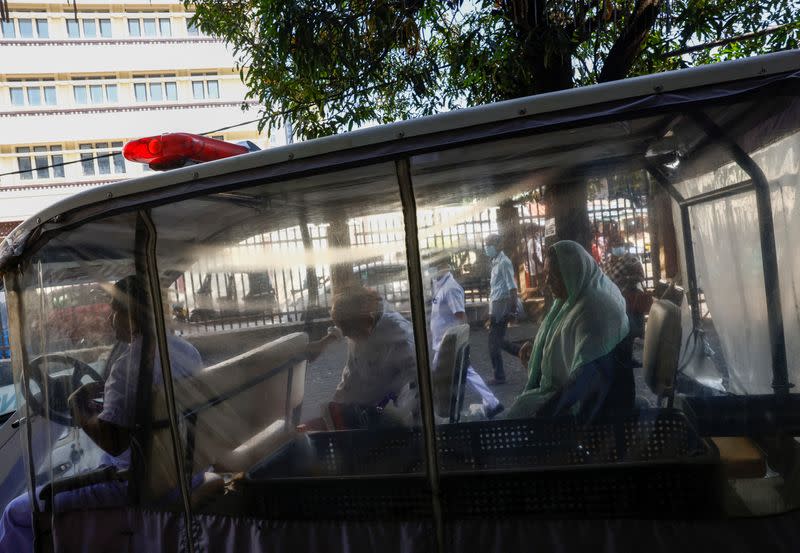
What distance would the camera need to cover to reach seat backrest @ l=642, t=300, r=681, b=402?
2102 millimetres

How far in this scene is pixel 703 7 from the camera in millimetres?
5562

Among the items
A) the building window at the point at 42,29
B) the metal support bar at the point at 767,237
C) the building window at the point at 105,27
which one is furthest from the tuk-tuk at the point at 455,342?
the building window at the point at 42,29

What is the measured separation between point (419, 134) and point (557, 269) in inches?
24.7

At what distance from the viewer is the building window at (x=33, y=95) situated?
67.2 feet

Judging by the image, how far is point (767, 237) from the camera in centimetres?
207

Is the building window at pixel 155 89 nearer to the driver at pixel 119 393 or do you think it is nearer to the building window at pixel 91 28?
the building window at pixel 91 28

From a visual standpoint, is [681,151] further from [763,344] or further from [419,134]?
[419,134]

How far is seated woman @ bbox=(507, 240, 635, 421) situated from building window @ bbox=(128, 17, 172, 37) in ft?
73.4

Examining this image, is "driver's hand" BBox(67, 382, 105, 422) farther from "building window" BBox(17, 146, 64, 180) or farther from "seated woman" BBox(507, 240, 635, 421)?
"building window" BBox(17, 146, 64, 180)

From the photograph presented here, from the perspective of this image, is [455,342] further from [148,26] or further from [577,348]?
[148,26]

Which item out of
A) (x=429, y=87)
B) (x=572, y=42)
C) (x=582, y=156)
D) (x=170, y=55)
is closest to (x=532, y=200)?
(x=582, y=156)

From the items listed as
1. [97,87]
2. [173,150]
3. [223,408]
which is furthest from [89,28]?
[223,408]

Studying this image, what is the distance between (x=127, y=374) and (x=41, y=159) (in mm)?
21060

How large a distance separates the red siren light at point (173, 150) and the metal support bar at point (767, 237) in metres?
1.79
